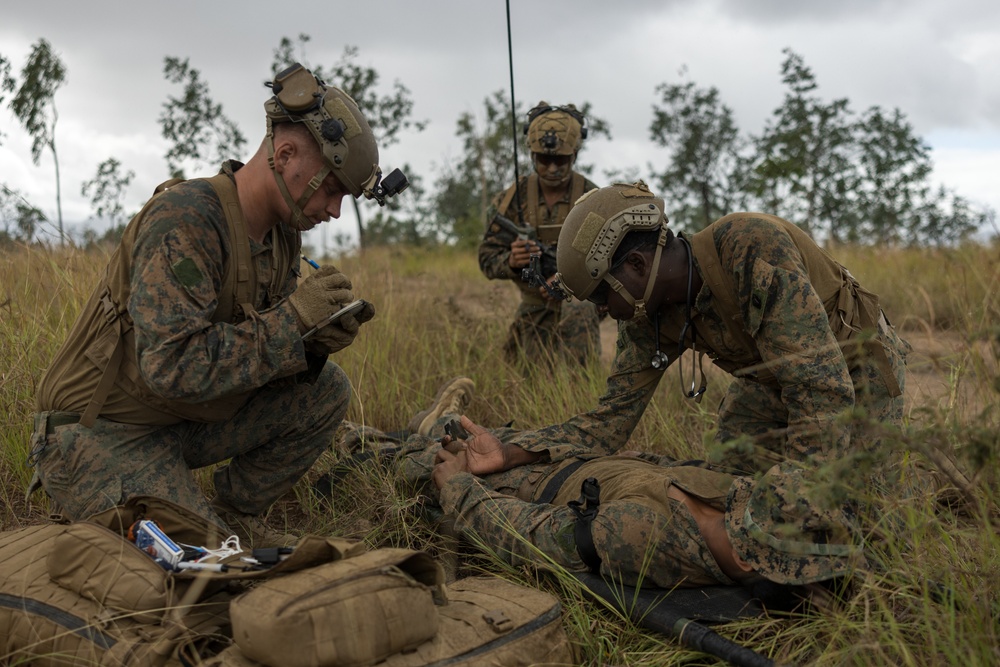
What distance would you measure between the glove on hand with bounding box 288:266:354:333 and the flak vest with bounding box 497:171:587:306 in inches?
132

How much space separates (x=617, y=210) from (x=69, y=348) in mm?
2089

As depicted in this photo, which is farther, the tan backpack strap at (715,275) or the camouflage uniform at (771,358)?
the tan backpack strap at (715,275)

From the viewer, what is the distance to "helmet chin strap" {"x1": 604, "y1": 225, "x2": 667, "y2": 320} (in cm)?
328

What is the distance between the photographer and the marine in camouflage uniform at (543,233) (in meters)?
6.22

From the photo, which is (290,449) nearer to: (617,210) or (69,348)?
(69,348)

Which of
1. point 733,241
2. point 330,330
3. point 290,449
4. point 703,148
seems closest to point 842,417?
point 733,241

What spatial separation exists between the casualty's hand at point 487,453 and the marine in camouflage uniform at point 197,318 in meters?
0.74

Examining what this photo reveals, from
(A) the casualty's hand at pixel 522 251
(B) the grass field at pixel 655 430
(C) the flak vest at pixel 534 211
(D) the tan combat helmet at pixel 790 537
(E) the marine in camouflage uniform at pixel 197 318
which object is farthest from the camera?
(C) the flak vest at pixel 534 211

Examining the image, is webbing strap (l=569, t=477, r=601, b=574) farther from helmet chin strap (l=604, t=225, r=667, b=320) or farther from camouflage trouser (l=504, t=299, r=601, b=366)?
camouflage trouser (l=504, t=299, r=601, b=366)

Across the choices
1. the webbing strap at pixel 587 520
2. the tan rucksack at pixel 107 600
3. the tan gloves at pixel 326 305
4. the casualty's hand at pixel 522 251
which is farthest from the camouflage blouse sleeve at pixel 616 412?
the casualty's hand at pixel 522 251

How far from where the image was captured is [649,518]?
2.96 m

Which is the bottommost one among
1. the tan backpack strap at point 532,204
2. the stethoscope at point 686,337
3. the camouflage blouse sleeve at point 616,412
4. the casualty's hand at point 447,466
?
the casualty's hand at point 447,466

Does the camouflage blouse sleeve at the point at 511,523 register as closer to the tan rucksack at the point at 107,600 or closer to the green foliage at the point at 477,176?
the tan rucksack at the point at 107,600

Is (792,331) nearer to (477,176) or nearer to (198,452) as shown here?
(198,452)
